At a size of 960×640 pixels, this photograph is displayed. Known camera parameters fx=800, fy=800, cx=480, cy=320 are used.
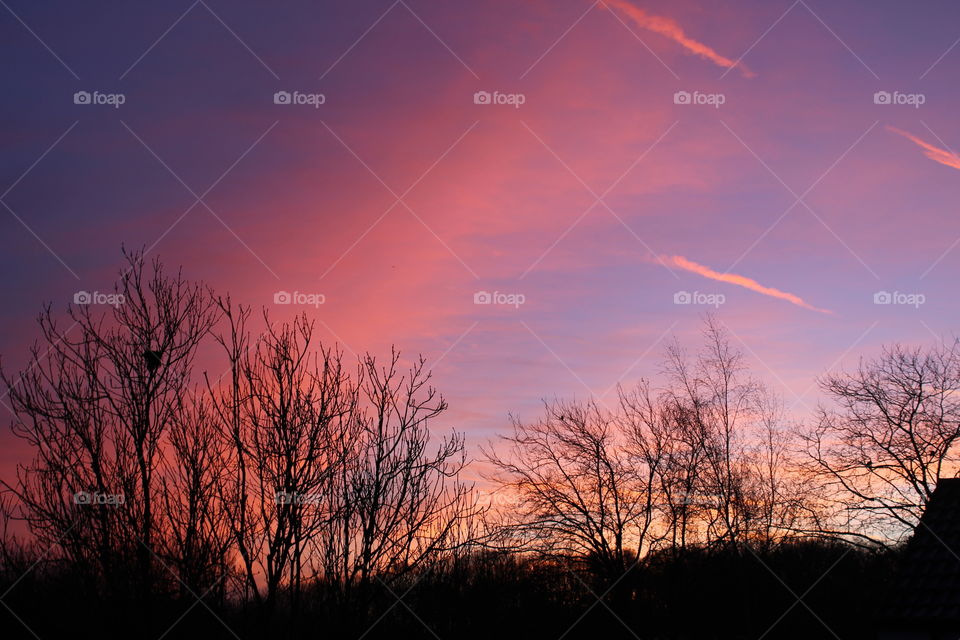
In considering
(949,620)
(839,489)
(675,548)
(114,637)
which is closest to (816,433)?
(839,489)

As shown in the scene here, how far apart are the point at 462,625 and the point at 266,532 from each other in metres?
26.3

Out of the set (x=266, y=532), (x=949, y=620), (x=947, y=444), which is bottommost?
(x=949, y=620)

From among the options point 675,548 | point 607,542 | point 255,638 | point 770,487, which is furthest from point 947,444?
point 255,638

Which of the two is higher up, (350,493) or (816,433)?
(816,433)

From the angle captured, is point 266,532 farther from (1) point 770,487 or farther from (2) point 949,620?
(1) point 770,487

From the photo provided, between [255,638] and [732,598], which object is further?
[732,598]

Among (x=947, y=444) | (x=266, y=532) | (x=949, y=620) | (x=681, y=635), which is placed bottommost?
(x=681, y=635)

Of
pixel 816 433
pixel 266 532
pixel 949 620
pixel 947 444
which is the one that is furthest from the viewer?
pixel 816 433

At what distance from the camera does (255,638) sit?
1407 centimetres

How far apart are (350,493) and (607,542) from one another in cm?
2318

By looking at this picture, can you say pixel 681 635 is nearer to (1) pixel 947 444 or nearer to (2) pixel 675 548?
(2) pixel 675 548

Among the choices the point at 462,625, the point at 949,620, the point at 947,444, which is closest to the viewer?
the point at 949,620

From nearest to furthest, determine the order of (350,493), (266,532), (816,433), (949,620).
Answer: (266,532) → (350,493) → (949,620) → (816,433)

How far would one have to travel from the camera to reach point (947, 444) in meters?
31.9
